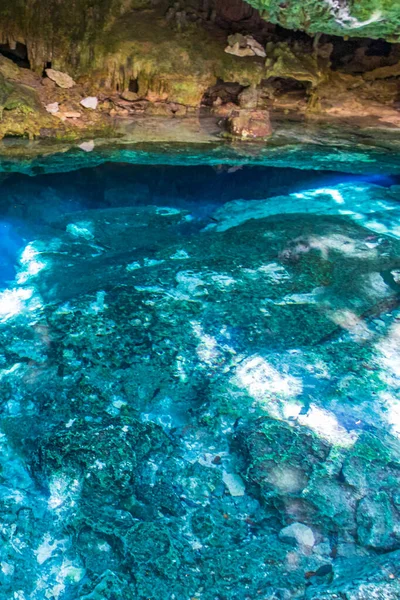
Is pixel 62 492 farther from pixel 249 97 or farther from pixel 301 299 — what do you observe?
pixel 249 97

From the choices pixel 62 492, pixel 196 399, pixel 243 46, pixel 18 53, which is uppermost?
pixel 243 46

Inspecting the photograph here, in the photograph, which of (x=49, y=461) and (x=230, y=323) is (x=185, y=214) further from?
(x=49, y=461)

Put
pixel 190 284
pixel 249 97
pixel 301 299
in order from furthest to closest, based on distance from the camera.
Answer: pixel 249 97, pixel 190 284, pixel 301 299

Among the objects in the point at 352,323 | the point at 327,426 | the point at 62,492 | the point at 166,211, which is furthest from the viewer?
the point at 166,211

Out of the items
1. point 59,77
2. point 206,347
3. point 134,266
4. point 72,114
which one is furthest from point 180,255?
point 59,77

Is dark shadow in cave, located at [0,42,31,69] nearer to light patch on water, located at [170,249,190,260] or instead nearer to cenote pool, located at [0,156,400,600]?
cenote pool, located at [0,156,400,600]

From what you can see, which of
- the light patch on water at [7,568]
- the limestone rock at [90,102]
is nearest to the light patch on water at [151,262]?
the light patch on water at [7,568]

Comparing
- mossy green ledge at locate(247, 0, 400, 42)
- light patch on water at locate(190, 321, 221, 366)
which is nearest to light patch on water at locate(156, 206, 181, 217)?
light patch on water at locate(190, 321, 221, 366)

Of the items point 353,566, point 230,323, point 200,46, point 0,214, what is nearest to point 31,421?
point 230,323
